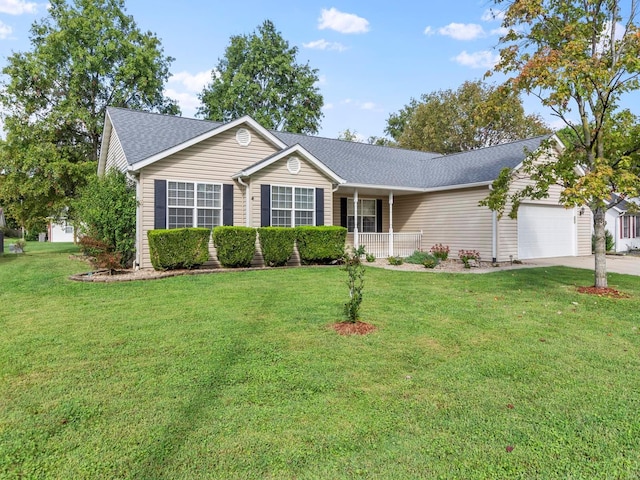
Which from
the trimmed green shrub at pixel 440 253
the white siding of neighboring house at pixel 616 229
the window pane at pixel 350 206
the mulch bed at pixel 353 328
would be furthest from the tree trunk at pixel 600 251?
the white siding of neighboring house at pixel 616 229

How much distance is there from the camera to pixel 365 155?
18.0 m

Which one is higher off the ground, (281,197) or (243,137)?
(243,137)

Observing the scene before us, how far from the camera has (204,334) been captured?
4.83 m

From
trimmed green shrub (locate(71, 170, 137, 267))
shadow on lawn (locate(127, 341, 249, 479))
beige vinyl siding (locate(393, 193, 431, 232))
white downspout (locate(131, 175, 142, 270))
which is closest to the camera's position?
shadow on lawn (locate(127, 341, 249, 479))

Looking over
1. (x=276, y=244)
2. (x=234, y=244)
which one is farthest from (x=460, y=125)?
(x=234, y=244)

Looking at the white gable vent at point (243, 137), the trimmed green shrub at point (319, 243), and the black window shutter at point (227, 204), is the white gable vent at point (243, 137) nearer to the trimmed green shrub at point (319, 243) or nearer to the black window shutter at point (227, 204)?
the black window shutter at point (227, 204)

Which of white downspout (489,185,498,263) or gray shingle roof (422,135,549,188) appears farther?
gray shingle roof (422,135,549,188)

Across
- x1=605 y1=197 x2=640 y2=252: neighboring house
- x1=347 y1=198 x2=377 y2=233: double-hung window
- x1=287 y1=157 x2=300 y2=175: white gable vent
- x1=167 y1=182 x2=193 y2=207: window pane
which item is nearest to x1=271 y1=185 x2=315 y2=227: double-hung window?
x1=287 y1=157 x2=300 y2=175: white gable vent

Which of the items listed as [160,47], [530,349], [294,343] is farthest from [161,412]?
[160,47]

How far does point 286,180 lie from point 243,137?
1.92 metres

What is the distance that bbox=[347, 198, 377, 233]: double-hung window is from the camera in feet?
53.5

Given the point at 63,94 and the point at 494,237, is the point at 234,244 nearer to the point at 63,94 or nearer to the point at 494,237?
the point at 494,237

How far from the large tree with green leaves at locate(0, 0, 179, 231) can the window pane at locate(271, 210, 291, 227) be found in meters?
12.2

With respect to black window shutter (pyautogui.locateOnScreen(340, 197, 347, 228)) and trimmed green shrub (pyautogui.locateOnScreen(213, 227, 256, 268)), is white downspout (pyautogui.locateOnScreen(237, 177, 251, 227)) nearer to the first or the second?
trimmed green shrub (pyautogui.locateOnScreen(213, 227, 256, 268))
